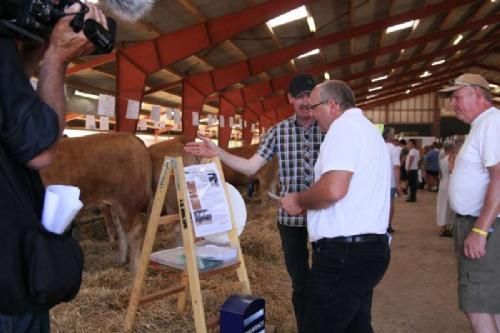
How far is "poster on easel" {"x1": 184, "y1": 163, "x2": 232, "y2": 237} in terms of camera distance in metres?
3.03

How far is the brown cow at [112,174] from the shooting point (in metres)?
4.45

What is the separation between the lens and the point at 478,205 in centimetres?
274

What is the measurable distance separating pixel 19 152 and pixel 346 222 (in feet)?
4.80

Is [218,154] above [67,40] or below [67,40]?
below

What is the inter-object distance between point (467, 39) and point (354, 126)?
21876mm

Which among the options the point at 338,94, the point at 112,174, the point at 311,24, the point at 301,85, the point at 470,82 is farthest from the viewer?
the point at 311,24

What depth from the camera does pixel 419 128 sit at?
39.5m

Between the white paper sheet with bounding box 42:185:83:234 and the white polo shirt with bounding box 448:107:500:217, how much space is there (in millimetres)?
2166

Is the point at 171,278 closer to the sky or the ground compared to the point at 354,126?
closer to the ground

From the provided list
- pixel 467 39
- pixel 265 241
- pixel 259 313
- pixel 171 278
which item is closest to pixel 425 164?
pixel 467 39

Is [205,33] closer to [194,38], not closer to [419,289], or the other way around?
[194,38]

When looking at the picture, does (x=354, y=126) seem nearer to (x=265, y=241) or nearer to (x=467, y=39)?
(x=265, y=241)

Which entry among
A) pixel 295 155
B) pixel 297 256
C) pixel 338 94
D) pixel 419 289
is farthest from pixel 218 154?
pixel 419 289

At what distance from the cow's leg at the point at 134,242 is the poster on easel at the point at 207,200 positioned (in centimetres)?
177
